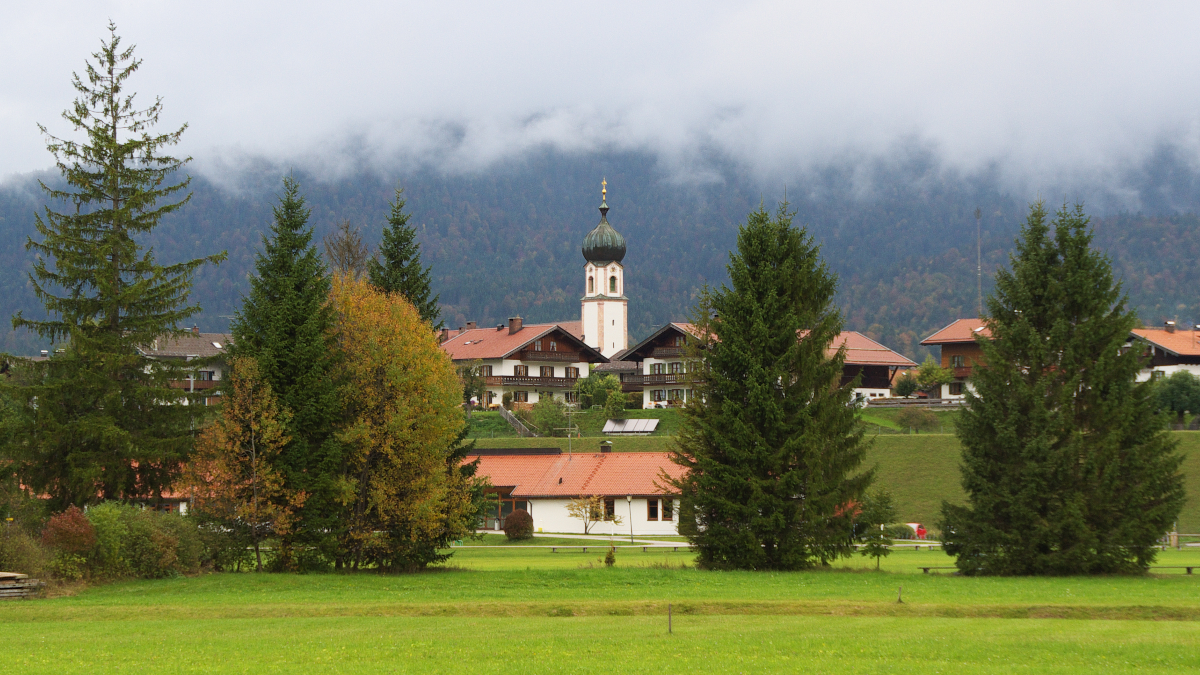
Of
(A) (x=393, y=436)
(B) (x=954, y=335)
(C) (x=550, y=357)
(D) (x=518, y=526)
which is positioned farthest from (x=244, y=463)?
(C) (x=550, y=357)

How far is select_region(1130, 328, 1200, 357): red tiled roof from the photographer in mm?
77500

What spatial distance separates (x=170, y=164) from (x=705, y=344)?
1722cm

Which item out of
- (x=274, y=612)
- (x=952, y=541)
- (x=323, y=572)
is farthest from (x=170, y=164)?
(x=952, y=541)

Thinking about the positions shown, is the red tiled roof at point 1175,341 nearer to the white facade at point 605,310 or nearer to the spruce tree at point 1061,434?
the spruce tree at point 1061,434

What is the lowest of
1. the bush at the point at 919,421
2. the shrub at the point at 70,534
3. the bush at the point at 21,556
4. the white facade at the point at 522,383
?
the bush at the point at 21,556

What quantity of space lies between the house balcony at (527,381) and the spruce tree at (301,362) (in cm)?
6274

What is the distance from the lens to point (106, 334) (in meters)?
31.2

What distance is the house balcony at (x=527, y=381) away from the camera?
316ft

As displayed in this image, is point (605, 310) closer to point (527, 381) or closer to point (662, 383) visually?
point (527, 381)

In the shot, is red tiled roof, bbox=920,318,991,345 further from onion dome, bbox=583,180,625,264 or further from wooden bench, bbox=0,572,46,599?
wooden bench, bbox=0,572,46,599

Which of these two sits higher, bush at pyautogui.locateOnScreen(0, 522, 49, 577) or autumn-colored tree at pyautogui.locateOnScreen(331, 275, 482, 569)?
autumn-colored tree at pyautogui.locateOnScreen(331, 275, 482, 569)

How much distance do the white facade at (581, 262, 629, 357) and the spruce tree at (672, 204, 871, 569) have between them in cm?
9946

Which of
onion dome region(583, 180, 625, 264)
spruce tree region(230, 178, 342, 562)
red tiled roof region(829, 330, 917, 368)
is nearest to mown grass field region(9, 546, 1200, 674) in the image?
spruce tree region(230, 178, 342, 562)

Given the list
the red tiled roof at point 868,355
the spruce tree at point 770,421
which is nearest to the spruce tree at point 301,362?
the spruce tree at point 770,421
